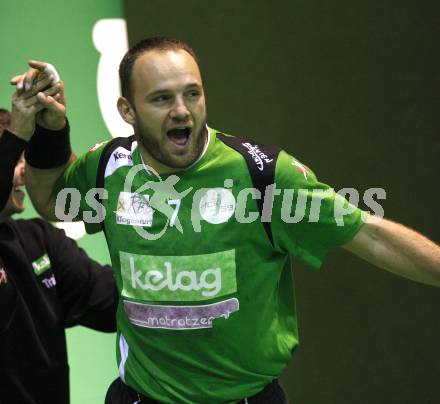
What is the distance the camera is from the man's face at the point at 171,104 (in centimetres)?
176

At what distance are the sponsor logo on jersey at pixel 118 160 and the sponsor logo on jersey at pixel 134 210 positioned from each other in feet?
0.20

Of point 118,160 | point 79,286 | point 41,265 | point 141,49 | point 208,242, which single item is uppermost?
point 141,49

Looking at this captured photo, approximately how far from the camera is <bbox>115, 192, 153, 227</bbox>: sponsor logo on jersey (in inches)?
71.8

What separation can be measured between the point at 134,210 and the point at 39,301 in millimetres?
504

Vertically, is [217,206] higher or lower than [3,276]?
higher

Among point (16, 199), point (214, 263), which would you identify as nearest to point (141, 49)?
point (214, 263)

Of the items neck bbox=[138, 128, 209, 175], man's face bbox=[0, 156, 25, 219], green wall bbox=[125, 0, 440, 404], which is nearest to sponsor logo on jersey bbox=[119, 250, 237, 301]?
neck bbox=[138, 128, 209, 175]

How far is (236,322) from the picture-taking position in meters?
1.78

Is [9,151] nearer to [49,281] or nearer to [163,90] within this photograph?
[163,90]

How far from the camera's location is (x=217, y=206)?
1778 mm

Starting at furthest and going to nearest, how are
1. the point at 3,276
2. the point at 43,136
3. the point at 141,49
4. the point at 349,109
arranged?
1. the point at 349,109
2. the point at 3,276
3. the point at 43,136
4. the point at 141,49

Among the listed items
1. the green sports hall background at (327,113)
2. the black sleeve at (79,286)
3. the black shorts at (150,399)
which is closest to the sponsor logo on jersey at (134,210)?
the black shorts at (150,399)

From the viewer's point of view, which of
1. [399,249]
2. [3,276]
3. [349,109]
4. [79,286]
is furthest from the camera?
[349,109]

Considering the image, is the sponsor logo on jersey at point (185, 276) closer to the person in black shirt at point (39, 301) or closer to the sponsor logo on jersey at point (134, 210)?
the sponsor logo on jersey at point (134, 210)
